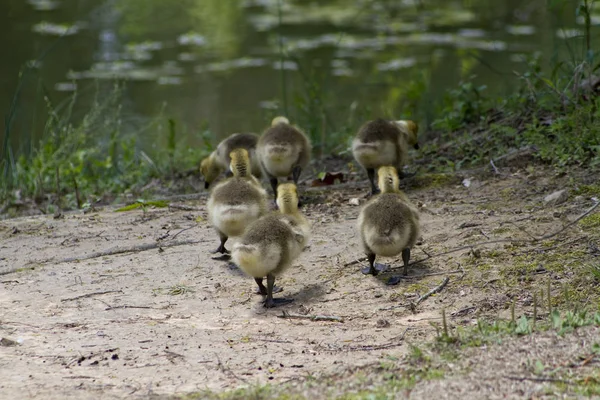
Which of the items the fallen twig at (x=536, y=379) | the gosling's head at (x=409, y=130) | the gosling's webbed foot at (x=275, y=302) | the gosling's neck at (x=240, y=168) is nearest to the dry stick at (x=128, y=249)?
the gosling's neck at (x=240, y=168)

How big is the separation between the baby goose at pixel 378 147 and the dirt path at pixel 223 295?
39cm

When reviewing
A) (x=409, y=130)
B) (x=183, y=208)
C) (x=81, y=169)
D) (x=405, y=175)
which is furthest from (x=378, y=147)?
(x=81, y=169)

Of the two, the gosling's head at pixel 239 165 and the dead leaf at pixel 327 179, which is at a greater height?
the gosling's head at pixel 239 165

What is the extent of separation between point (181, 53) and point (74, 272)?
34.0 feet

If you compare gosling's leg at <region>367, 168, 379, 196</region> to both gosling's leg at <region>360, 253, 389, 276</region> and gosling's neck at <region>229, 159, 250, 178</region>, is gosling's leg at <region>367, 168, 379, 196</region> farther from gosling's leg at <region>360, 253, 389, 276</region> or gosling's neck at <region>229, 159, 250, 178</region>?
gosling's leg at <region>360, 253, 389, 276</region>

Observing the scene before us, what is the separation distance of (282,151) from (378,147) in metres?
0.89

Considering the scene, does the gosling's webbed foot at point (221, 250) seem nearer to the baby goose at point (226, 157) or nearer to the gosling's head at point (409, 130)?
the baby goose at point (226, 157)

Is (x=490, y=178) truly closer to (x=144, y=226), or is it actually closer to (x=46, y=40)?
(x=144, y=226)

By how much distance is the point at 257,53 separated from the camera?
16547 mm

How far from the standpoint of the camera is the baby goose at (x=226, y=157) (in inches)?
362

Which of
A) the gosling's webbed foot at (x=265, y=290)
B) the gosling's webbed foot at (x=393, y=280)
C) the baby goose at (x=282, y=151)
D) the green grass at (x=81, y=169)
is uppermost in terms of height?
the baby goose at (x=282, y=151)

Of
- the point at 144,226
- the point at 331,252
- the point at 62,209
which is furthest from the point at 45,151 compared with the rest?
the point at 331,252

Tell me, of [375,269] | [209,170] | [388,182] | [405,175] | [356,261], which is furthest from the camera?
[209,170]

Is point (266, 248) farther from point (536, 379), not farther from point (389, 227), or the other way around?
point (536, 379)
